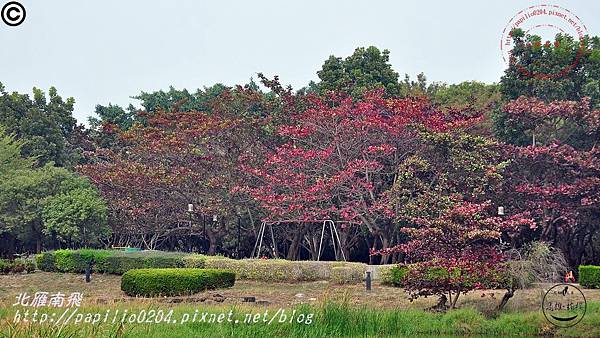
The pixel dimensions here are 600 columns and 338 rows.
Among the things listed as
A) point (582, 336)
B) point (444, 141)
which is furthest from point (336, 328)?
point (444, 141)

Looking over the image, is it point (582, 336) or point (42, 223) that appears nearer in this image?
point (582, 336)

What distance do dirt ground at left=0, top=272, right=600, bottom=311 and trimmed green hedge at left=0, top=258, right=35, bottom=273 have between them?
703 mm

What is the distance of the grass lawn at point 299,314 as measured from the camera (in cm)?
1334

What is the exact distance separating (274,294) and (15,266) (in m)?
11.8

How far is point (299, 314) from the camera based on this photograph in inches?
570

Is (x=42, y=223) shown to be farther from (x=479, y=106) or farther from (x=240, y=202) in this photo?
(x=479, y=106)

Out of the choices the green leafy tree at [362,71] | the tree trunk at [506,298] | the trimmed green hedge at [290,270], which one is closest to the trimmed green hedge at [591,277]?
the tree trunk at [506,298]

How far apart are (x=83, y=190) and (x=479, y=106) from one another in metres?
20.0

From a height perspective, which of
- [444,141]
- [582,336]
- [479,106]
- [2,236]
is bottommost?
[582,336]

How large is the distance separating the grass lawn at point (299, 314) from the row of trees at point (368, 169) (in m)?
1.83

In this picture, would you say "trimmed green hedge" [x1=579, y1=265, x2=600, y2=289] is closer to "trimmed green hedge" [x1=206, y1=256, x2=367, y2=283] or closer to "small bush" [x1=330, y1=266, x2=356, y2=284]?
"trimmed green hedge" [x1=206, y1=256, x2=367, y2=283]

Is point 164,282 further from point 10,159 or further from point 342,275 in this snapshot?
point 10,159

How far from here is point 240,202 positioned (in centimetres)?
3161

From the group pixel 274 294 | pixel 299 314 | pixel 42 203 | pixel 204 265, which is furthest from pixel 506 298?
pixel 42 203
